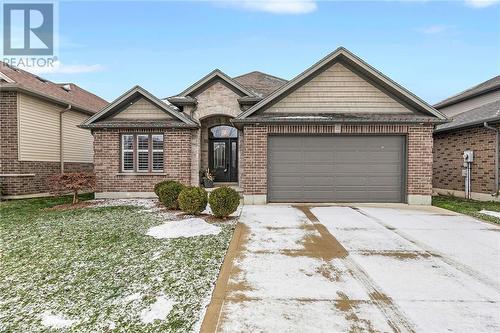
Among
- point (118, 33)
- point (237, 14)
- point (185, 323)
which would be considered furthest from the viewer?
point (118, 33)

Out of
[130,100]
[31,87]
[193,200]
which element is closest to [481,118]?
[193,200]

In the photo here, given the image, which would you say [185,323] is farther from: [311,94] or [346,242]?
[311,94]

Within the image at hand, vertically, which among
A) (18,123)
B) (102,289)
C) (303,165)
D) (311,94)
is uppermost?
(311,94)

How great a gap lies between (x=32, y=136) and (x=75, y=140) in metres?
2.82

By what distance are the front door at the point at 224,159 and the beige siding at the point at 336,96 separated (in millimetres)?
4964

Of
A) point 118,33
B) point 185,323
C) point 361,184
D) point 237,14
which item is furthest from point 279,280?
point 118,33

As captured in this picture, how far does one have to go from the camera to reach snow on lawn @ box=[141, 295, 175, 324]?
3.04 meters

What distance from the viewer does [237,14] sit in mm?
13242

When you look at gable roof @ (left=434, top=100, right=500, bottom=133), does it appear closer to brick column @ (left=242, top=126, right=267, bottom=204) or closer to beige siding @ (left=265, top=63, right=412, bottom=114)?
beige siding @ (left=265, top=63, right=412, bottom=114)

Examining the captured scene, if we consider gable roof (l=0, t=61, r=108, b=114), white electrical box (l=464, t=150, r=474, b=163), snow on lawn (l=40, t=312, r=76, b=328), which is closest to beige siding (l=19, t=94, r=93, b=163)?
gable roof (l=0, t=61, r=108, b=114)

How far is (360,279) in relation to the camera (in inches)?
157

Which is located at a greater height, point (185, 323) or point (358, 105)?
point (358, 105)

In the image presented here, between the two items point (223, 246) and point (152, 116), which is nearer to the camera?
point (223, 246)

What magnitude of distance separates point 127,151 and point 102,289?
9994mm
